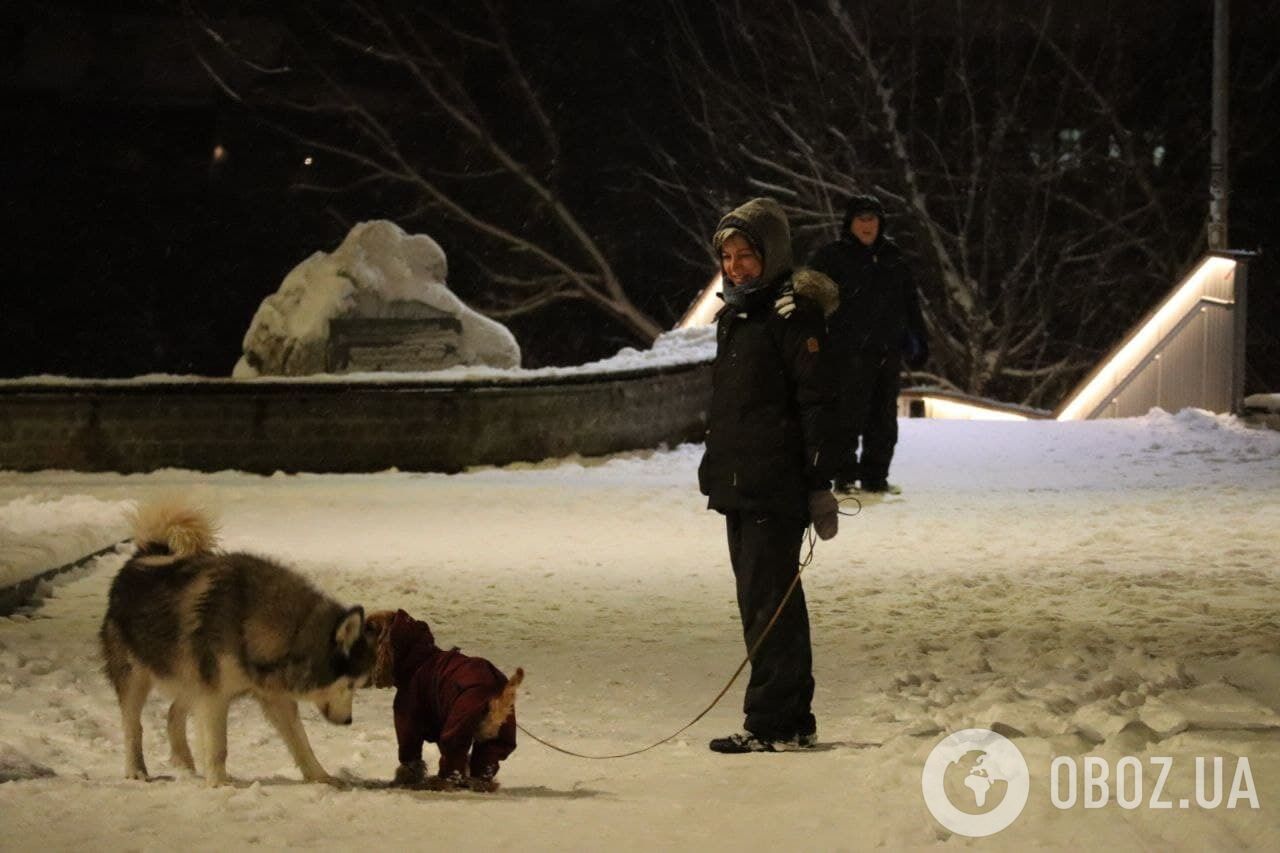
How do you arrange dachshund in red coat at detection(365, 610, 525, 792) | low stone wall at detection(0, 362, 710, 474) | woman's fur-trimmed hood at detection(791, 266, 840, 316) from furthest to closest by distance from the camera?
low stone wall at detection(0, 362, 710, 474) < woman's fur-trimmed hood at detection(791, 266, 840, 316) < dachshund in red coat at detection(365, 610, 525, 792)

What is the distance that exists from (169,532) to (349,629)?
42.4 inches

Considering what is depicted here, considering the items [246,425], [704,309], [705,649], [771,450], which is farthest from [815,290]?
[704,309]

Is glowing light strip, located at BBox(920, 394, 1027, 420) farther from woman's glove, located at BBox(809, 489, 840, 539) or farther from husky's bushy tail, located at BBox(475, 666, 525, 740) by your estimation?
husky's bushy tail, located at BBox(475, 666, 525, 740)

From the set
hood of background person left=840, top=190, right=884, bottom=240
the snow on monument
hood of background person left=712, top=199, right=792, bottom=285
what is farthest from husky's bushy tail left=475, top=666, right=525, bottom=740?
the snow on monument

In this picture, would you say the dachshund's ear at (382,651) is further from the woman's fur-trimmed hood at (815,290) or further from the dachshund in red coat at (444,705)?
the woman's fur-trimmed hood at (815,290)

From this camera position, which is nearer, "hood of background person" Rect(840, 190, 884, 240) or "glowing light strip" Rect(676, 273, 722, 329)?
"hood of background person" Rect(840, 190, 884, 240)

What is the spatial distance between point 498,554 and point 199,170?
22045 millimetres

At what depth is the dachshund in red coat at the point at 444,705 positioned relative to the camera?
6219 mm

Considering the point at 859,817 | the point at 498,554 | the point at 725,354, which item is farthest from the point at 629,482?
the point at 859,817
